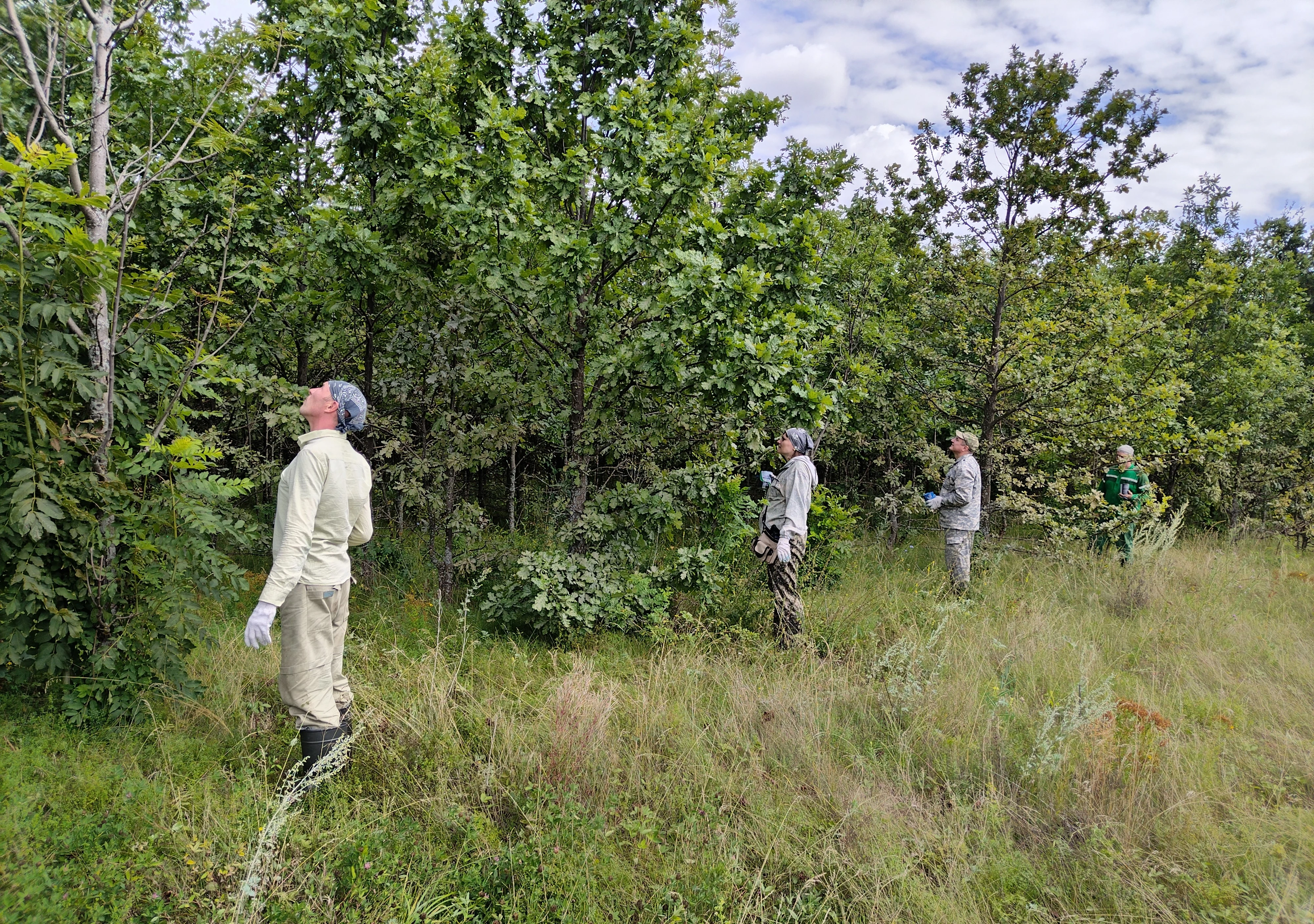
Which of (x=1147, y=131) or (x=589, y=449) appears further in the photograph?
(x=1147, y=131)

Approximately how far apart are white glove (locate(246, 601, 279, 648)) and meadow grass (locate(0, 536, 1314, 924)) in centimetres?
77

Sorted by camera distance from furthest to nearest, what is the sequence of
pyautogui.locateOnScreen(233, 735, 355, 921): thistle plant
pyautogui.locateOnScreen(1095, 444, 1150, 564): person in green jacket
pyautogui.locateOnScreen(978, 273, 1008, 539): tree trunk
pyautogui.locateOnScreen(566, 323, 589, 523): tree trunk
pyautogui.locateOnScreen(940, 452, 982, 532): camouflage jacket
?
1. pyautogui.locateOnScreen(1095, 444, 1150, 564): person in green jacket
2. pyautogui.locateOnScreen(978, 273, 1008, 539): tree trunk
3. pyautogui.locateOnScreen(940, 452, 982, 532): camouflage jacket
4. pyautogui.locateOnScreen(566, 323, 589, 523): tree trunk
5. pyautogui.locateOnScreen(233, 735, 355, 921): thistle plant

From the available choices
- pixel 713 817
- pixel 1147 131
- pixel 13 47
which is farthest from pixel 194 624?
pixel 1147 131

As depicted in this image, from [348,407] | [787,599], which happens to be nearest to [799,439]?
[787,599]

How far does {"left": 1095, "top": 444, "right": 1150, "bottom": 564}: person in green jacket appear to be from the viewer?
8.02m

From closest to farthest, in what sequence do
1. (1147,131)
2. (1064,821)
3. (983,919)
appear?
(983,919)
(1064,821)
(1147,131)

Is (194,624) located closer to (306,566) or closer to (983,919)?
(306,566)

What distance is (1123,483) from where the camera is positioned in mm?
8359

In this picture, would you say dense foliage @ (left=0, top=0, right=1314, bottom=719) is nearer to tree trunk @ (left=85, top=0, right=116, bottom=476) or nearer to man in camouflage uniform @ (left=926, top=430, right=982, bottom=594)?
tree trunk @ (left=85, top=0, right=116, bottom=476)

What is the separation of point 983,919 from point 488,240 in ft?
17.3

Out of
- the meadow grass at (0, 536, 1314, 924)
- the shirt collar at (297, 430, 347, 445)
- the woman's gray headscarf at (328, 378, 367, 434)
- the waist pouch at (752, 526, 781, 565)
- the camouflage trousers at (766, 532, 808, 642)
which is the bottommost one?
the meadow grass at (0, 536, 1314, 924)

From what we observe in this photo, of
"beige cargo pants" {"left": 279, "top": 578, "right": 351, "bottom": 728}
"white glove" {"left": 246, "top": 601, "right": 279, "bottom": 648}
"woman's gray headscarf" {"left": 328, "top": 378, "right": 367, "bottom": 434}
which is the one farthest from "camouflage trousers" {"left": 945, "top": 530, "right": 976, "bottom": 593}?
"white glove" {"left": 246, "top": 601, "right": 279, "bottom": 648}

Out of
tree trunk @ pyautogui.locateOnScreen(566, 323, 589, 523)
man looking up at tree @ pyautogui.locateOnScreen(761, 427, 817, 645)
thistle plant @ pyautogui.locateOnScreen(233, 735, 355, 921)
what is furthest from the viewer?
tree trunk @ pyautogui.locateOnScreen(566, 323, 589, 523)

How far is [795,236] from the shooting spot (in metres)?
5.63
